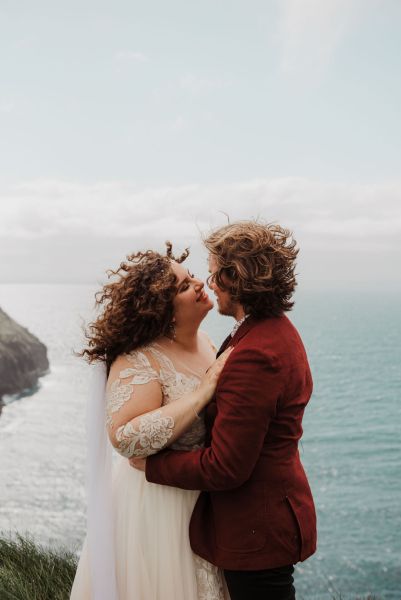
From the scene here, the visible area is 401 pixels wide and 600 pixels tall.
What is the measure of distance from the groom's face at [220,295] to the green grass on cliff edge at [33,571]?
8.33ft

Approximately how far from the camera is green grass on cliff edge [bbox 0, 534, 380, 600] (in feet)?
13.6

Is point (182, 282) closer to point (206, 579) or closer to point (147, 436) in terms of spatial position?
point (147, 436)

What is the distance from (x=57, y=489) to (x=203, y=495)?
46.3m

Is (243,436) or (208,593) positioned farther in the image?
(208,593)

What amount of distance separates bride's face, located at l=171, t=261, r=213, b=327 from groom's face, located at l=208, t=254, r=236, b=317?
0.28m

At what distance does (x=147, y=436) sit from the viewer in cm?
265

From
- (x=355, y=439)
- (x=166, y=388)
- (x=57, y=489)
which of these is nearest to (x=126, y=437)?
(x=166, y=388)

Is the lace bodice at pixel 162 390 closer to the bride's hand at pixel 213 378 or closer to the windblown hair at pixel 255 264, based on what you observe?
the bride's hand at pixel 213 378

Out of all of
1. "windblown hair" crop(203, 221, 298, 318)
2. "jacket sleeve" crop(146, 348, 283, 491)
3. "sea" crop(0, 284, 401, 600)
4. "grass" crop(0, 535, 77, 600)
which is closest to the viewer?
"jacket sleeve" crop(146, 348, 283, 491)

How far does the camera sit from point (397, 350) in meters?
A: 117

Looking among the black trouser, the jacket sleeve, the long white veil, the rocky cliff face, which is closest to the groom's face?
the jacket sleeve

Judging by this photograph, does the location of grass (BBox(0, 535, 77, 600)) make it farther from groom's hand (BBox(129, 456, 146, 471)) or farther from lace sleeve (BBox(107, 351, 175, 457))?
lace sleeve (BBox(107, 351, 175, 457))

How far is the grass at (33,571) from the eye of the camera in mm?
4132

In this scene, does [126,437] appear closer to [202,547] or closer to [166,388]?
[166,388]
